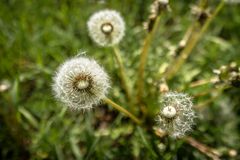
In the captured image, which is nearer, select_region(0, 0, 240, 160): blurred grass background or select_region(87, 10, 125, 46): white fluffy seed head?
select_region(87, 10, 125, 46): white fluffy seed head

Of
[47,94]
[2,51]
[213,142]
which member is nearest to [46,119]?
[47,94]

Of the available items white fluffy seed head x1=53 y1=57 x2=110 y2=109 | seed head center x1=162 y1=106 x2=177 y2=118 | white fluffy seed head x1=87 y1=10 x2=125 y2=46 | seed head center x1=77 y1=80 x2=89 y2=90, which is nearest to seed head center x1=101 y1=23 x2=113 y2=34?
white fluffy seed head x1=87 y1=10 x2=125 y2=46

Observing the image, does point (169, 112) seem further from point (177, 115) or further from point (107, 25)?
point (107, 25)

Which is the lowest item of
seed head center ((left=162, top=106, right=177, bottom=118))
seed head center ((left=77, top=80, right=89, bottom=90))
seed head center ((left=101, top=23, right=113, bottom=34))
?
seed head center ((left=77, top=80, right=89, bottom=90))

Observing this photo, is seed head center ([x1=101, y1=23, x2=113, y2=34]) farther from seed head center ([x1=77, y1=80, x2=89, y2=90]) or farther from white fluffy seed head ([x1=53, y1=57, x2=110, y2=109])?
seed head center ([x1=77, y1=80, x2=89, y2=90])

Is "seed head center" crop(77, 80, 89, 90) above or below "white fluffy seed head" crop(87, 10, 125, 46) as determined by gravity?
below

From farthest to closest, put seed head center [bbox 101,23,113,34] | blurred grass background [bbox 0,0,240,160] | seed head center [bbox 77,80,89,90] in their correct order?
blurred grass background [bbox 0,0,240,160], seed head center [bbox 101,23,113,34], seed head center [bbox 77,80,89,90]
